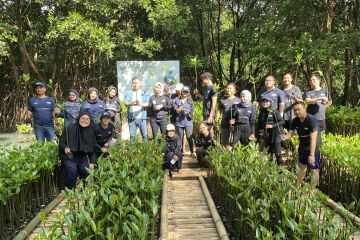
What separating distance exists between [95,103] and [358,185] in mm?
4579

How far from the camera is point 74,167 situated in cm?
580

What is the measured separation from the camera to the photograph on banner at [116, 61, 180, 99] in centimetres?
1079

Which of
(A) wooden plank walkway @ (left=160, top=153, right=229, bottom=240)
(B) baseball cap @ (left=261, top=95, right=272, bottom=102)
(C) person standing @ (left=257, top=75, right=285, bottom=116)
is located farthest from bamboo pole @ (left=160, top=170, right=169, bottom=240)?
(C) person standing @ (left=257, top=75, right=285, bottom=116)

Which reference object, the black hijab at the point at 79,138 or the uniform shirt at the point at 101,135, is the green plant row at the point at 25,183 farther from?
the uniform shirt at the point at 101,135

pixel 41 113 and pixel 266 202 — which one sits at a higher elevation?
pixel 41 113

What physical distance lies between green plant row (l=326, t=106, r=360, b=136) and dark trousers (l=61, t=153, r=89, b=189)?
718 cm

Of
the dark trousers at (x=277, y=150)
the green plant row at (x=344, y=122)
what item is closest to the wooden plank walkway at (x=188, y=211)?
the dark trousers at (x=277, y=150)

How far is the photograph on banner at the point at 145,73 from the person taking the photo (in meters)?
10.8

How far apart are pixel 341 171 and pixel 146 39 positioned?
9677 millimetres

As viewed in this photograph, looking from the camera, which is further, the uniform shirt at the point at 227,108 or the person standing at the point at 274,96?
the uniform shirt at the point at 227,108

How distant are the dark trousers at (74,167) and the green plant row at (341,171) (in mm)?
3797

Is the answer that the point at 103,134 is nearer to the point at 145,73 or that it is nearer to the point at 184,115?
the point at 184,115

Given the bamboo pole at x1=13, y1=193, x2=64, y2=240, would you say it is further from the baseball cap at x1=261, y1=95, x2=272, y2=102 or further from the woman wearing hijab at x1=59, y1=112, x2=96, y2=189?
the baseball cap at x1=261, y1=95, x2=272, y2=102

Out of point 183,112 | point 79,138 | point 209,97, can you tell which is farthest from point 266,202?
point 183,112
